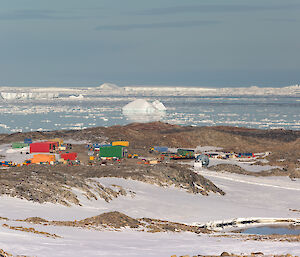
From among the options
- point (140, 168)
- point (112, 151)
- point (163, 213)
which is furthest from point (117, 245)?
point (112, 151)

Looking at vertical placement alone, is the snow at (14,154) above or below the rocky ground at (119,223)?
above

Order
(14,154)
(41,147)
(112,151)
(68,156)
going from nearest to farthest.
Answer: (68,156), (112,151), (14,154), (41,147)

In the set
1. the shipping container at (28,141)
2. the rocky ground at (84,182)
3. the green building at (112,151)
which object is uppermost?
the shipping container at (28,141)

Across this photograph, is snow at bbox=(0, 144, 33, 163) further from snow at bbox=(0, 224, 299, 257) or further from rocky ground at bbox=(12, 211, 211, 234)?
snow at bbox=(0, 224, 299, 257)

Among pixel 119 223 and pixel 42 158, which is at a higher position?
pixel 42 158

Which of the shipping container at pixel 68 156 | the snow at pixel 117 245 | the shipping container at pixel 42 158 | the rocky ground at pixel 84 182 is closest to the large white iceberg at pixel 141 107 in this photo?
the shipping container at pixel 68 156

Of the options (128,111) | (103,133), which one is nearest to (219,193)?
(103,133)

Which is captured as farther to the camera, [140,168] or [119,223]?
[140,168]

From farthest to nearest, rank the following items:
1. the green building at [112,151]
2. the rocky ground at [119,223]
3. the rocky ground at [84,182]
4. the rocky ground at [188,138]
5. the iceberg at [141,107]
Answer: the iceberg at [141,107] → the rocky ground at [188,138] → the green building at [112,151] → the rocky ground at [84,182] → the rocky ground at [119,223]

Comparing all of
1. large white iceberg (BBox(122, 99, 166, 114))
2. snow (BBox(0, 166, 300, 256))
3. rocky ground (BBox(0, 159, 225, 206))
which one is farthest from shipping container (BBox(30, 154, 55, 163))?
large white iceberg (BBox(122, 99, 166, 114))

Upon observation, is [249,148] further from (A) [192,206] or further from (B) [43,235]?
(B) [43,235]

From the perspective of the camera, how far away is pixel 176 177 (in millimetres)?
44406

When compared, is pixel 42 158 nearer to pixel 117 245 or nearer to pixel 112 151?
pixel 112 151

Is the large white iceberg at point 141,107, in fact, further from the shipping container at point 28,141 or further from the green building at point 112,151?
the green building at point 112,151
